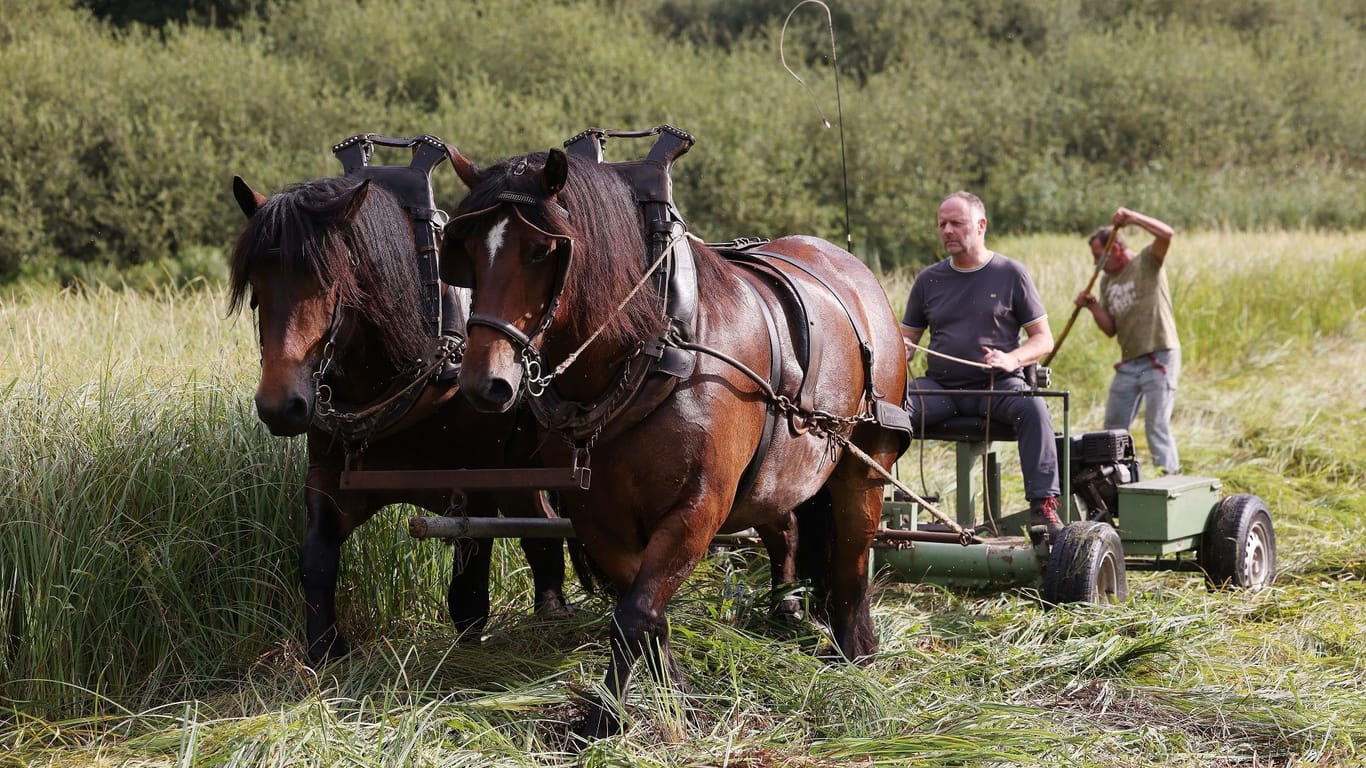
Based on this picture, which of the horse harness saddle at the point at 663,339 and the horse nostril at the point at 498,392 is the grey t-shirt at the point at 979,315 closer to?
the horse harness saddle at the point at 663,339

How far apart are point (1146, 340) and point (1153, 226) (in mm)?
801

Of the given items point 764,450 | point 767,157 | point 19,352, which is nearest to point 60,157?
point 767,157

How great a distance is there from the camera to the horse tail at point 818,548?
16.0ft

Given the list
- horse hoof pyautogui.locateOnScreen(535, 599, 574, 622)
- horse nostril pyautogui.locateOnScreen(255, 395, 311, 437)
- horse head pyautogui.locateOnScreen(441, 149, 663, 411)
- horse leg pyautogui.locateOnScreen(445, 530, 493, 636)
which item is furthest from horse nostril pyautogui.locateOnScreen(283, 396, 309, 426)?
horse hoof pyautogui.locateOnScreen(535, 599, 574, 622)

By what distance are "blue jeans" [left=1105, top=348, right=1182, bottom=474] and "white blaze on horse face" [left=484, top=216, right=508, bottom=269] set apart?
5.41 metres

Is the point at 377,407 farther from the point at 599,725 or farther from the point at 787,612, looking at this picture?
the point at 787,612

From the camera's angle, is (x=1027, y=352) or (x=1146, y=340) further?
(x=1146, y=340)

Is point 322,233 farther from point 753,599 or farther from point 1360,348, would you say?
point 1360,348

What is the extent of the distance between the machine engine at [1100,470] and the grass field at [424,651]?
48 cm

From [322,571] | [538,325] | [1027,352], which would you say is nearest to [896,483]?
[1027,352]

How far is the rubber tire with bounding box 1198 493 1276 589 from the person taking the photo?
5820 mm

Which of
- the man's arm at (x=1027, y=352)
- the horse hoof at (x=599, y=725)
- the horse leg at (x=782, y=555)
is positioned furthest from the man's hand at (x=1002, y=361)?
the horse hoof at (x=599, y=725)

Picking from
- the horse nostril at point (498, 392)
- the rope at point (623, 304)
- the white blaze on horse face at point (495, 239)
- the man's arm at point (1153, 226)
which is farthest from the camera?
the man's arm at point (1153, 226)

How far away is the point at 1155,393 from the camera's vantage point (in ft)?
25.3
